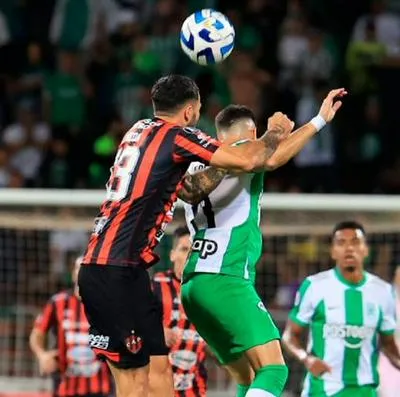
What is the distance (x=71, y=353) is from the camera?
1180 cm

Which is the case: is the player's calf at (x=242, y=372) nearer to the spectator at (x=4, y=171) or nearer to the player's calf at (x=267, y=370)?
the player's calf at (x=267, y=370)

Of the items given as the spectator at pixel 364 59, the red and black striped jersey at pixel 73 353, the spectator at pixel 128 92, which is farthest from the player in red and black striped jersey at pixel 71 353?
the spectator at pixel 364 59

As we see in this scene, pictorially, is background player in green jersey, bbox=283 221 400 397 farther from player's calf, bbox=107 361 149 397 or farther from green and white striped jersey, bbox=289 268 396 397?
player's calf, bbox=107 361 149 397

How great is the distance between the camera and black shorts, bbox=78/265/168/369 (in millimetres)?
8125

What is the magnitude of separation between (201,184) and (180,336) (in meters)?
2.16

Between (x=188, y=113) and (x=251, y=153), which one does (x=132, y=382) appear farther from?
(x=188, y=113)

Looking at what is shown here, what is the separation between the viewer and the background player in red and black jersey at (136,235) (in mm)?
8117

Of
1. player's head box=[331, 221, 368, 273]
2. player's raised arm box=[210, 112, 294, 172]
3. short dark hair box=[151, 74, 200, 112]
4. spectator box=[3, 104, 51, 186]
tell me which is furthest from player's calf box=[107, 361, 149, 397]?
spectator box=[3, 104, 51, 186]

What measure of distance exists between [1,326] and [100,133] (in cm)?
327

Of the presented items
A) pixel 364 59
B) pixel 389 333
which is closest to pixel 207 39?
pixel 389 333

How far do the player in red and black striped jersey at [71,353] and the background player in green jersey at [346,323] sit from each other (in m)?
1.82

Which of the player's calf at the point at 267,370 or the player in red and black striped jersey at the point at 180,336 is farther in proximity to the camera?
the player in red and black striped jersey at the point at 180,336

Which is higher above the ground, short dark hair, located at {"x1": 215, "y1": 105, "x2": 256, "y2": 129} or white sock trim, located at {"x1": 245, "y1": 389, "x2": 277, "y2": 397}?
short dark hair, located at {"x1": 215, "y1": 105, "x2": 256, "y2": 129}

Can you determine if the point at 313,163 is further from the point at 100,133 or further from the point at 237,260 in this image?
the point at 237,260
